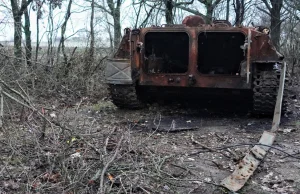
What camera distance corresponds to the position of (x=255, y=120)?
729 cm

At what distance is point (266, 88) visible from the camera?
6.94 metres

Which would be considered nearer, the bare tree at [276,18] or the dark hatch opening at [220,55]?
the dark hatch opening at [220,55]

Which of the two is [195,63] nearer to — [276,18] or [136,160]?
[136,160]

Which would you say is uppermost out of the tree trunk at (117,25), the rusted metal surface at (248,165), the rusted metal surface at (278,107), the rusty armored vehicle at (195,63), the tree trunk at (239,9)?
the tree trunk at (239,9)

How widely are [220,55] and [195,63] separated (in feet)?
3.52

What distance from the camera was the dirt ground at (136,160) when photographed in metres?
3.88

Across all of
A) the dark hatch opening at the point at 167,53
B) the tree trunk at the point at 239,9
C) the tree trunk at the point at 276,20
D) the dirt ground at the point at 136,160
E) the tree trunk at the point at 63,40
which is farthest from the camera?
the tree trunk at the point at 276,20

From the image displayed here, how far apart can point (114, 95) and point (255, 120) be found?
2.38 m

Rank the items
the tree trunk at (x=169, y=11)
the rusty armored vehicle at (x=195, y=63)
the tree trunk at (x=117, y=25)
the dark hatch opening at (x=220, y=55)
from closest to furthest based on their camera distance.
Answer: the rusty armored vehicle at (x=195, y=63)
the dark hatch opening at (x=220, y=55)
the tree trunk at (x=169, y=11)
the tree trunk at (x=117, y=25)

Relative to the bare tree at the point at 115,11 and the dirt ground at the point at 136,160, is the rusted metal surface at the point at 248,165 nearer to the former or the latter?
the dirt ground at the point at 136,160

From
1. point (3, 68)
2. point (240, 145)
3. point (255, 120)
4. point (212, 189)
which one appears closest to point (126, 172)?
point (212, 189)

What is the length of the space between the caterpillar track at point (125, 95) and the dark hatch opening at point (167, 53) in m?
0.61

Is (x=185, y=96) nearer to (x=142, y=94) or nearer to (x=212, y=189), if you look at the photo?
(x=142, y=94)

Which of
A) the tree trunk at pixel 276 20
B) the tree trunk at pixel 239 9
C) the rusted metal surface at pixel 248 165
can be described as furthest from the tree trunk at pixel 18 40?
the tree trunk at pixel 276 20
